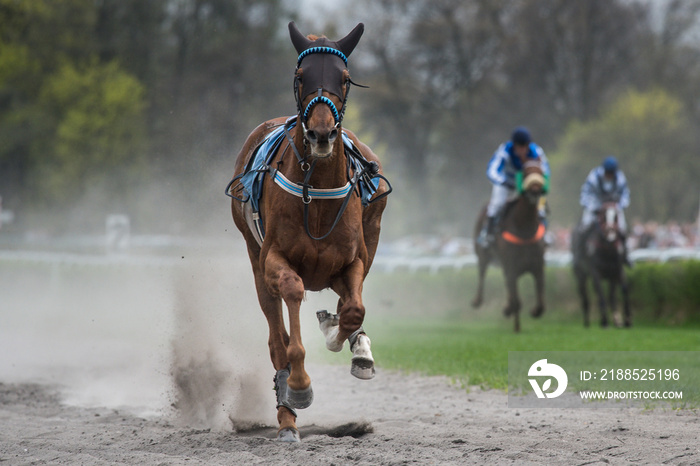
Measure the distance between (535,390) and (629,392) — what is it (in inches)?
29.4

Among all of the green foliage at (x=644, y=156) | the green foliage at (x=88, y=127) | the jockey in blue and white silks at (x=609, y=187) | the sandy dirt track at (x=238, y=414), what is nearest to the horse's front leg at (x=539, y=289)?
the jockey in blue and white silks at (x=609, y=187)

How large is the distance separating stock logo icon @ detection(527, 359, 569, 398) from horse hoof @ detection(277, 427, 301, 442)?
239cm

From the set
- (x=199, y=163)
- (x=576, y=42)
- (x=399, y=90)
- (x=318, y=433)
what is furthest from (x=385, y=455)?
(x=399, y=90)

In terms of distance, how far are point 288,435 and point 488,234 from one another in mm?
8483

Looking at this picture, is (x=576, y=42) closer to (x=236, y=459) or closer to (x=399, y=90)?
(x=399, y=90)

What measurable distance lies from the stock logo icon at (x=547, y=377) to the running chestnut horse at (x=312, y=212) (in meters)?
2.18

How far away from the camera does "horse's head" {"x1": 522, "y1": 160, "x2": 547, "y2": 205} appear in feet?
38.9

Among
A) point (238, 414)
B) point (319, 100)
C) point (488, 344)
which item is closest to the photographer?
point (319, 100)

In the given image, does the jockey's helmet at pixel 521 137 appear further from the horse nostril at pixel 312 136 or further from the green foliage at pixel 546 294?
the horse nostril at pixel 312 136

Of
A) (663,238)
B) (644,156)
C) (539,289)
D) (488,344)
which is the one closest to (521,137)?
(539,289)

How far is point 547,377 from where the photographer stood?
25.6 ft

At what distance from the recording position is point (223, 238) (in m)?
9.93

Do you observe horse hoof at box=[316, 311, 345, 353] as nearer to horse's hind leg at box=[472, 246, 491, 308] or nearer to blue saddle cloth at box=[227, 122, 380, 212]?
blue saddle cloth at box=[227, 122, 380, 212]

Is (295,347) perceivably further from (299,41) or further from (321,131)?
(299,41)
